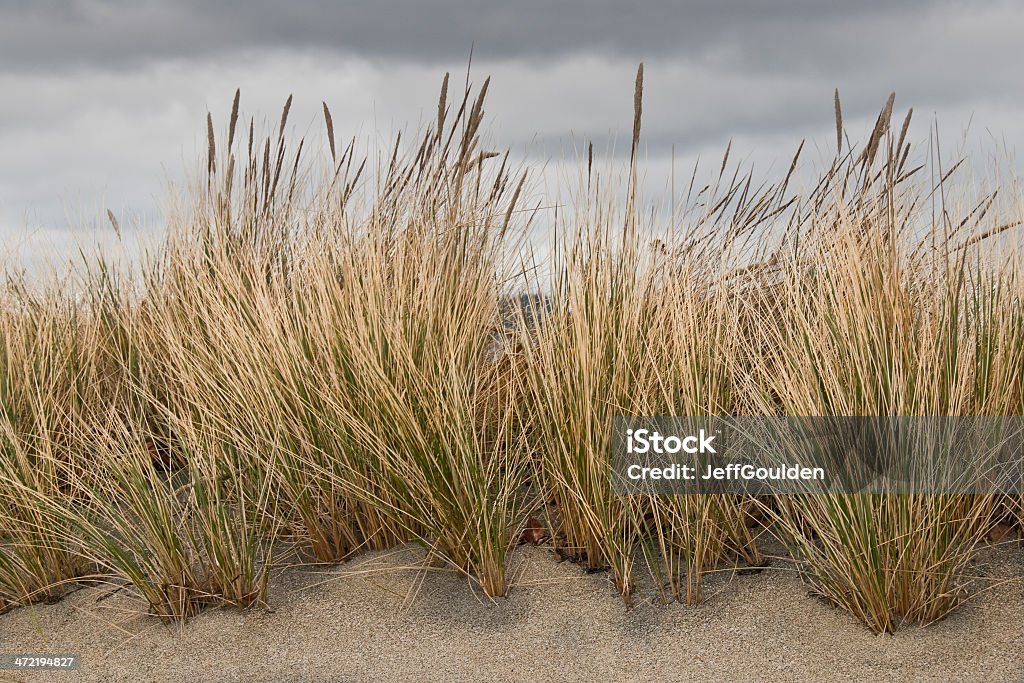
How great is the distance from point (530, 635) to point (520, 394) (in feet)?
2.78

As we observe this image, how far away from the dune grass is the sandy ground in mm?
70

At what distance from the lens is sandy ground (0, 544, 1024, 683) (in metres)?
2.40

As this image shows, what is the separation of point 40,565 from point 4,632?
0.72ft

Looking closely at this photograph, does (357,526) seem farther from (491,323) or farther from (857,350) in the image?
(857,350)

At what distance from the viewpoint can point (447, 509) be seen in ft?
8.75

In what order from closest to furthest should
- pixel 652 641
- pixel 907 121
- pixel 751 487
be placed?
pixel 652 641
pixel 751 487
pixel 907 121

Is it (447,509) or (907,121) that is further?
(907,121)

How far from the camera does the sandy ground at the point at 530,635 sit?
240cm

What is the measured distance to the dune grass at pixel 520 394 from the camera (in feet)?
8.38

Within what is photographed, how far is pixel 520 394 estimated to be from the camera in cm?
317

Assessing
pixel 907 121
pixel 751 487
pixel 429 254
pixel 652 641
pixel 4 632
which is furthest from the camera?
pixel 907 121

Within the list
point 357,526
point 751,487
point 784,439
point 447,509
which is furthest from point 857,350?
point 357,526

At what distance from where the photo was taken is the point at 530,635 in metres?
2.59

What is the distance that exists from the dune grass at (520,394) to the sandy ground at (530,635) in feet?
0.23
